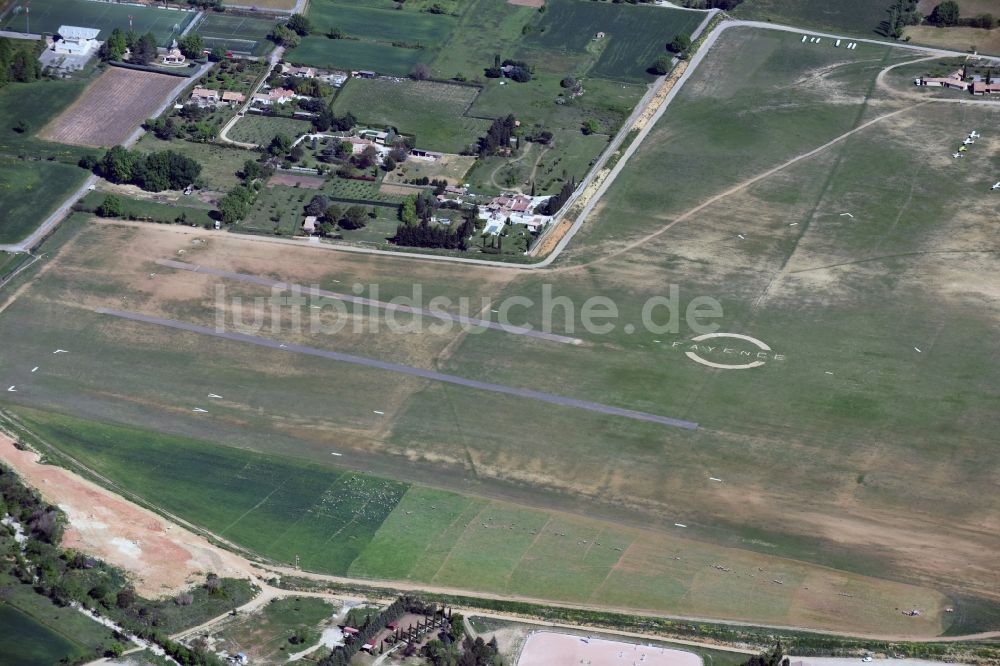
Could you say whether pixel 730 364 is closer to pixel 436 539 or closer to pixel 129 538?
pixel 436 539

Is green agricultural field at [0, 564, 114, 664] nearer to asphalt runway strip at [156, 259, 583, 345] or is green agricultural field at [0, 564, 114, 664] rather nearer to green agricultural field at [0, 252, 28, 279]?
asphalt runway strip at [156, 259, 583, 345]

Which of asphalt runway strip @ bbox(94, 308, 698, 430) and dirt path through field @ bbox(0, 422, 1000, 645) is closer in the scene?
dirt path through field @ bbox(0, 422, 1000, 645)

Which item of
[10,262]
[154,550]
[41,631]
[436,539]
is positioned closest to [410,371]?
[436,539]

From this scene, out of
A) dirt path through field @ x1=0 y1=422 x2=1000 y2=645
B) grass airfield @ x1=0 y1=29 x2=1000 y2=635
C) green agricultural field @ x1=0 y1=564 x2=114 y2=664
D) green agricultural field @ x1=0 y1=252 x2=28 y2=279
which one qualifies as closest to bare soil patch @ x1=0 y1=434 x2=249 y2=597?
dirt path through field @ x1=0 y1=422 x2=1000 y2=645

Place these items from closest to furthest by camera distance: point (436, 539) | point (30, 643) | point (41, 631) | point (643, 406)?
point (30, 643) → point (41, 631) → point (436, 539) → point (643, 406)

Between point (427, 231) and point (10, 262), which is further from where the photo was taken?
point (427, 231)

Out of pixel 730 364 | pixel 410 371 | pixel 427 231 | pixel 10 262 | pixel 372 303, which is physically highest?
pixel 427 231
